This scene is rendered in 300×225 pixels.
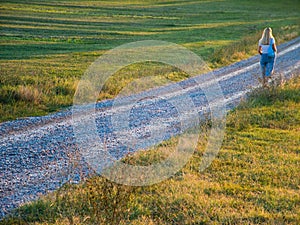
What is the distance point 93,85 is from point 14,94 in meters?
3.38

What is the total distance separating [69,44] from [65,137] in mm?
24420

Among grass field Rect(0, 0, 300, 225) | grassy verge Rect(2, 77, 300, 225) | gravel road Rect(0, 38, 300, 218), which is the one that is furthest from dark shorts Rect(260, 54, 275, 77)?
grassy verge Rect(2, 77, 300, 225)

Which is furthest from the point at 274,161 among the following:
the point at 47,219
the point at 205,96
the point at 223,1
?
the point at 223,1

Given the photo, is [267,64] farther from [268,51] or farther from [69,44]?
[69,44]

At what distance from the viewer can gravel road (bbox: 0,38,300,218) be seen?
9.00 meters

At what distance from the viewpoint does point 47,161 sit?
1025cm

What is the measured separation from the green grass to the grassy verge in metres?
6.47

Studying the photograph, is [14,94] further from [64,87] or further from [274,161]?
[274,161]

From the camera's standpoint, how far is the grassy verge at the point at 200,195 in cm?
744

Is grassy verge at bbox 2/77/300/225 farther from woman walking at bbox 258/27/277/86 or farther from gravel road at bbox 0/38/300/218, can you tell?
woman walking at bbox 258/27/277/86

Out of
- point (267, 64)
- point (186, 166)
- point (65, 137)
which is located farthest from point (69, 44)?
point (186, 166)

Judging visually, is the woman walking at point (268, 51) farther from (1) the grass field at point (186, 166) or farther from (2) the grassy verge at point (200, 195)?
(2) the grassy verge at point (200, 195)

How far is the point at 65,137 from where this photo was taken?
1213 cm

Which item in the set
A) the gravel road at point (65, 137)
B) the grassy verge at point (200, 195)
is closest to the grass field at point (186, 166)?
the grassy verge at point (200, 195)
